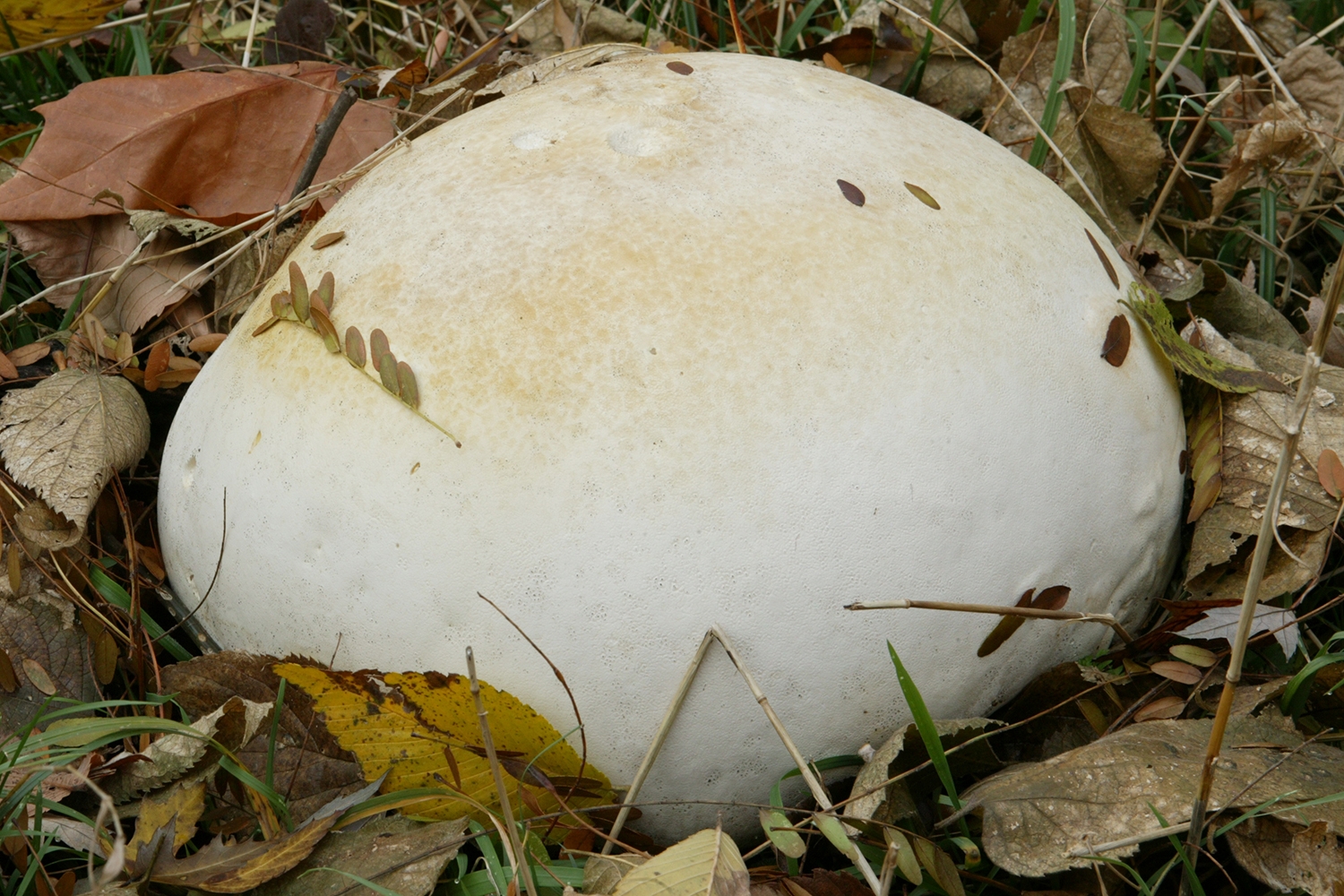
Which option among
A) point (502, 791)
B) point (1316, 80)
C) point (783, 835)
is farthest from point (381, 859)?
point (1316, 80)

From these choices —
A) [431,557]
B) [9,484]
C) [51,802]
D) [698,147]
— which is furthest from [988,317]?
[9,484]

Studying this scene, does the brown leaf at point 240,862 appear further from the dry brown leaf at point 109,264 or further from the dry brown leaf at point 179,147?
the dry brown leaf at point 179,147

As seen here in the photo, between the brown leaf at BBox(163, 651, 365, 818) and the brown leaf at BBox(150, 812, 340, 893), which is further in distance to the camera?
the brown leaf at BBox(163, 651, 365, 818)

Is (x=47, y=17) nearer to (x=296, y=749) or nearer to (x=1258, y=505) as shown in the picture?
(x=296, y=749)

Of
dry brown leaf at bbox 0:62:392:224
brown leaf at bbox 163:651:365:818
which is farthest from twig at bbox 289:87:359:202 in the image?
brown leaf at bbox 163:651:365:818

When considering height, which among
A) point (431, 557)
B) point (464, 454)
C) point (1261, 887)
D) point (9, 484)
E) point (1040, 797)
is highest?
point (464, 454)

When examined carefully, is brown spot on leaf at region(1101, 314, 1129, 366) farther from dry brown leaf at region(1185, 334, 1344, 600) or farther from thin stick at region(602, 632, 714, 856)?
thin stick at region(602, 632, 714, 856)

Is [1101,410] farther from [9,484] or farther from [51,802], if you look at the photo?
[9,484]
